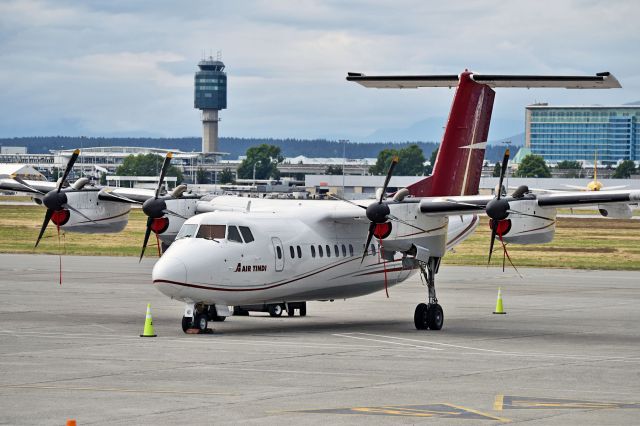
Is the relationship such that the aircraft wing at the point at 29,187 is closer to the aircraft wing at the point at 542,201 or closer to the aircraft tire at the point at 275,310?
the aircraft tire at the point at 275,310

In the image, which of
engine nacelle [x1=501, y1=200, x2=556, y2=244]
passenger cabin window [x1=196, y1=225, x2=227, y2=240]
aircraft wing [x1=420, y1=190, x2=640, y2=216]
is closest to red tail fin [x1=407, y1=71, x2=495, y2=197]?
aircraft wing [x1=420, y1=190, x2=640, y2=216]

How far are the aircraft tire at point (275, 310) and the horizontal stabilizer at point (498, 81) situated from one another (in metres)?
6.32

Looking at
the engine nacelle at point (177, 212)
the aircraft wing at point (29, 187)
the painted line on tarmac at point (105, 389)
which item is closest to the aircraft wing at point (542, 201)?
the engine nacelle at point (177, 212)

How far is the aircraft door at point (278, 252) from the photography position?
25.5m

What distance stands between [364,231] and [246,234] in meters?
4.56

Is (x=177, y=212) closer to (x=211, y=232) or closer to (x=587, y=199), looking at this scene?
(x=211, y=232)

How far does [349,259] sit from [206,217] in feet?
14.9

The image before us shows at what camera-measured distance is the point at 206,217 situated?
24.9m

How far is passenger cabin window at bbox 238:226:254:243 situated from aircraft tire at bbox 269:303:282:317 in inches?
161

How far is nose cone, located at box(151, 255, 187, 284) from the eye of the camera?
910 inches

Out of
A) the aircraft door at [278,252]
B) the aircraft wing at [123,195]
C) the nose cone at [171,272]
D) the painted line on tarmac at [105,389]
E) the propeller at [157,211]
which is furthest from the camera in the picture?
the aircraft wing at [123,195]

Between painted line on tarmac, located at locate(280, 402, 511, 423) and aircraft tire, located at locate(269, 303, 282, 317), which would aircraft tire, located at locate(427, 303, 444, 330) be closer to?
aircraft tire, located at locate(269, 303, 282, 317)

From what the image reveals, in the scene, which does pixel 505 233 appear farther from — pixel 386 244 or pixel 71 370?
pixel 71 370

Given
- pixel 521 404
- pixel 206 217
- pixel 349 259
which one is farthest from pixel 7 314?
pixel 521 404
